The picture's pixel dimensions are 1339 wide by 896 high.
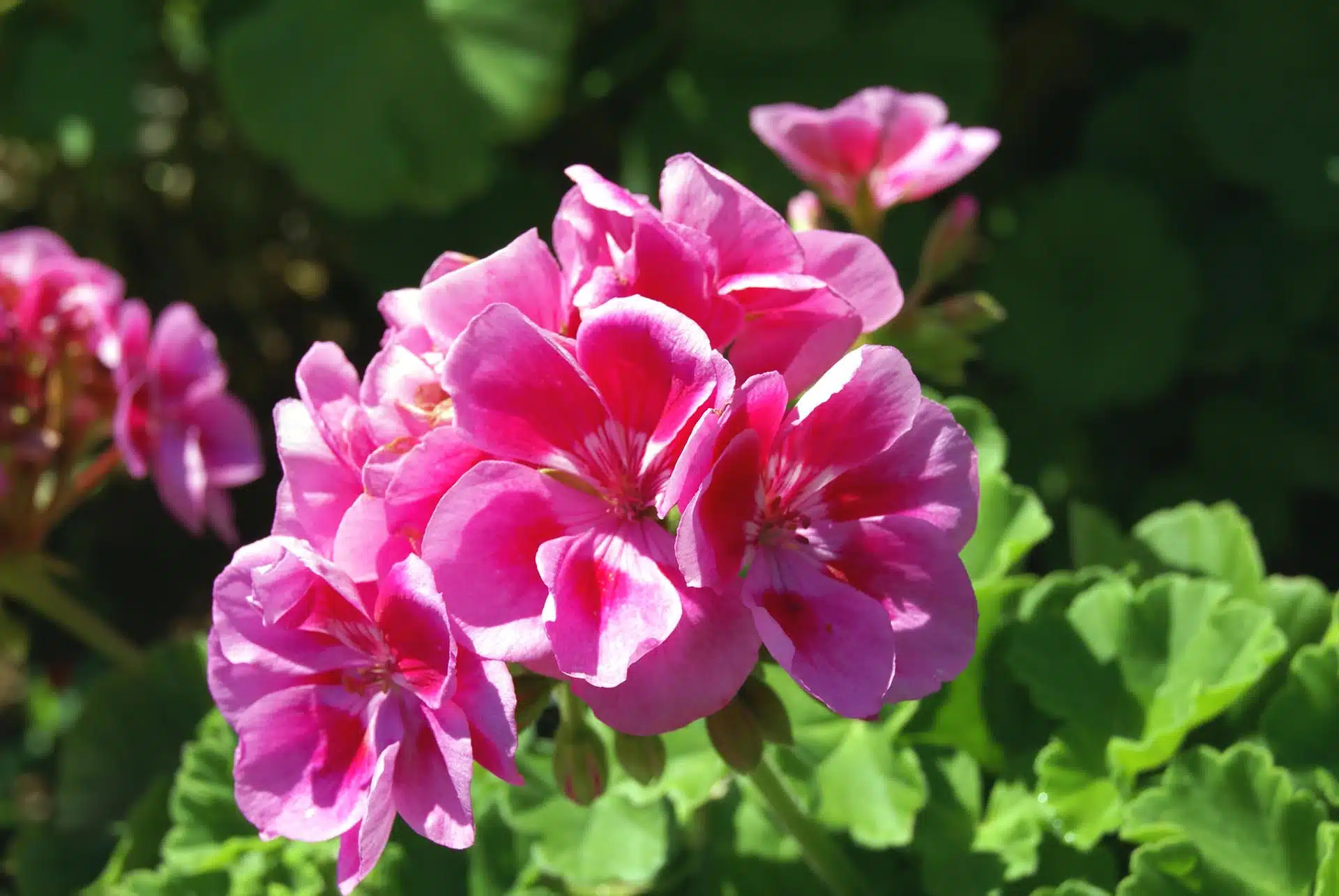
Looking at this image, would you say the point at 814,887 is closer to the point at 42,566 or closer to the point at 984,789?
the point at 984,789

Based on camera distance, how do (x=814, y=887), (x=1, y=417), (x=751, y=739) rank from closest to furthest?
(x=751, y=739), (x=814, y=887), (x=1, y=417)

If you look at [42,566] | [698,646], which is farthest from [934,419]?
[42,566]

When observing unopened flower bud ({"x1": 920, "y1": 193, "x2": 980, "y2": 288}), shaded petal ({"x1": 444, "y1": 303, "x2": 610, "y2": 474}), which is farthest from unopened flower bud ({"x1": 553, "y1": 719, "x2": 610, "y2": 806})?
unopened flower bud ({"x1": 920, "y1": 193, "x2": 980, "y2": 288})

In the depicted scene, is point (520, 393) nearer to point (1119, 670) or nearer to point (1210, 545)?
point (1119, 670)

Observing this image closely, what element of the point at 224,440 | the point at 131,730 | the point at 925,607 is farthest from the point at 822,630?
the point at 131,730

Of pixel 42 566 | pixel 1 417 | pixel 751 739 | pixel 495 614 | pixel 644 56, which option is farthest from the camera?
pixel 644 56

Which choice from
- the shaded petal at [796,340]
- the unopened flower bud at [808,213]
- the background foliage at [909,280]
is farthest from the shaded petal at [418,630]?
the unopened flower bud at [808,213]

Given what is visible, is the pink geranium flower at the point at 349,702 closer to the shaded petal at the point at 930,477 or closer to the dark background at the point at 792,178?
the shaded petal at the point at 930,477

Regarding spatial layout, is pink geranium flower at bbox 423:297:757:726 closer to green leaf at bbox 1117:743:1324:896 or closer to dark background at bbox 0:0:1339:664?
green leaf at bbox 1117:743:1324:896
